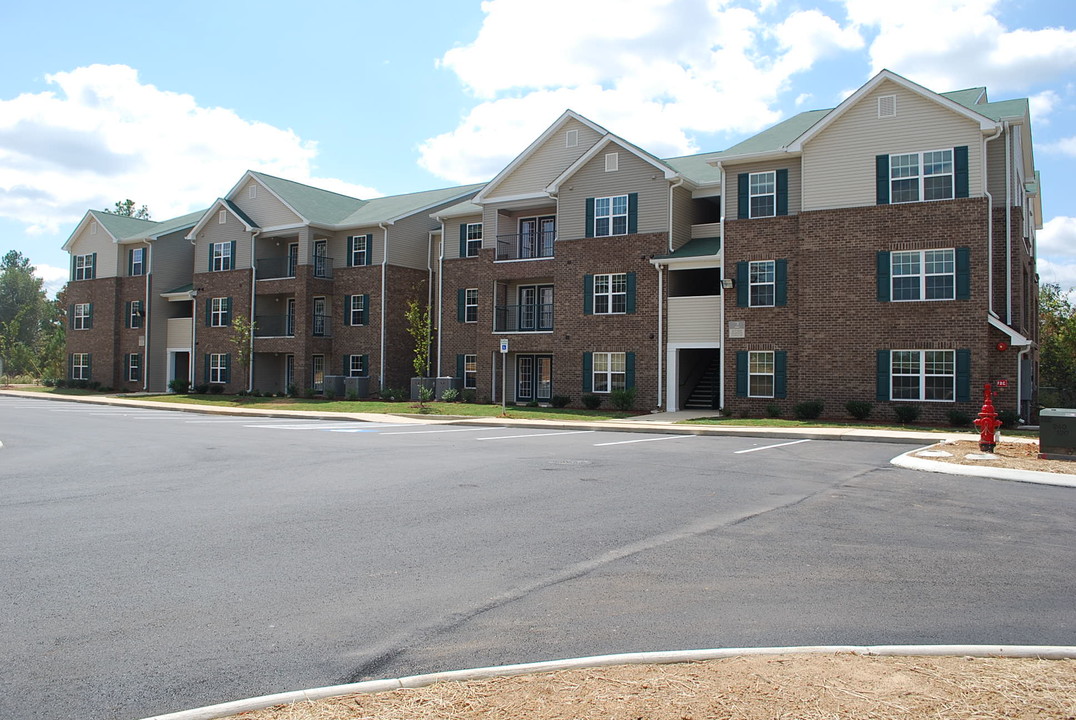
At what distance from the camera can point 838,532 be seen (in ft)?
29.5

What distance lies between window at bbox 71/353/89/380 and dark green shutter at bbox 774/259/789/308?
4047cm

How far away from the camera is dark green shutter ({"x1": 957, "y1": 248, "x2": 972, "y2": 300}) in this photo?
24.6 m

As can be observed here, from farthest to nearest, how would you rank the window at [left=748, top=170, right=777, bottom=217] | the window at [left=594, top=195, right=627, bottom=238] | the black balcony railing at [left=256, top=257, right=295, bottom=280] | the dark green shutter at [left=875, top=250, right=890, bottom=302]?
the black balcony railing at [left=256, top=257, right=295, bottom=280] < the window at [left=594, top=195, right=627, bottom=238] < the window at [left=748, top=170, right=777, bottom=217] < the dark green shutter at [left=875, top=250, right=890, bottom=302]

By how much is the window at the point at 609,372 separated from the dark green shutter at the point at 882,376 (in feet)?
29.3

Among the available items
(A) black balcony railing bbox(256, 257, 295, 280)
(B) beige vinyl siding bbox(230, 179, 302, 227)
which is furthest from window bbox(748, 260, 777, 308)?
(A) black balcony railing bbox(256, 257, 295, 280)

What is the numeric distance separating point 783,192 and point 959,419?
9114 millimetres

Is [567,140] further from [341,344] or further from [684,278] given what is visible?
[341,344]

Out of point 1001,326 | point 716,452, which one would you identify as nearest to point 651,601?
point 716,452

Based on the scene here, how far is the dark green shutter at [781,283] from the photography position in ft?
91.5

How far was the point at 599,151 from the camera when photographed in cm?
3200

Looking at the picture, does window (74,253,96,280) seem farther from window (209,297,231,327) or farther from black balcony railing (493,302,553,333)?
black balcony railing (493,302,553,333)

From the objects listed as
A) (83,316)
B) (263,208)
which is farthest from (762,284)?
(83,316)

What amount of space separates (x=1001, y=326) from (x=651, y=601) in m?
21.9

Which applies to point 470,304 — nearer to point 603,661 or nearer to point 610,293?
point 610,293
